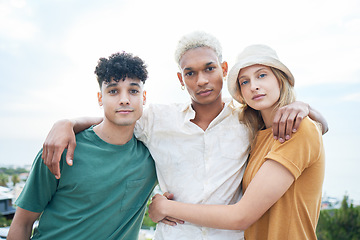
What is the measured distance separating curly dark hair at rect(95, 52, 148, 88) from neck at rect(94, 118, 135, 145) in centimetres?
39

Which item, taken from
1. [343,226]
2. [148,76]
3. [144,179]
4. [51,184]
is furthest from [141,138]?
[343,226]

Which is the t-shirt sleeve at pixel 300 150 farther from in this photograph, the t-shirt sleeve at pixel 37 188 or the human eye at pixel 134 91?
the t-shirt sleeve at pixel 37 188

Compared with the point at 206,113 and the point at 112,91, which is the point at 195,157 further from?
the point at 112,91

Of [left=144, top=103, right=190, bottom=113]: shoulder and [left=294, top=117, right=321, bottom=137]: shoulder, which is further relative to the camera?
[left=144, top=103, right=190, bottom=113]: shoulder

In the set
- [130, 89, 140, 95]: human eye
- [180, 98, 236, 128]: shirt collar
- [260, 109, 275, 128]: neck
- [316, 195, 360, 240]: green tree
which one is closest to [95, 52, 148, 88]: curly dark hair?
[130, 89, 140, 95]: human eye

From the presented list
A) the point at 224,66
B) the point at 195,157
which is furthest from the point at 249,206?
the point at 224,66

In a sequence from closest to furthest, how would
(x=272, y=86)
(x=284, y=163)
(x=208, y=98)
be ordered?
(x=284, y=163)
(x=272, y=86)
(x=208, y=98)

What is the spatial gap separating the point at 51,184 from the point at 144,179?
2.46 ft

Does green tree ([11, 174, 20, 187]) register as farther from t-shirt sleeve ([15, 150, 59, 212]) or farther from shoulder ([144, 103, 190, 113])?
shoulder ([144, 103, 190, 113])

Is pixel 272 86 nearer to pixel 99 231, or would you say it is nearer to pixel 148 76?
pixel 148 76

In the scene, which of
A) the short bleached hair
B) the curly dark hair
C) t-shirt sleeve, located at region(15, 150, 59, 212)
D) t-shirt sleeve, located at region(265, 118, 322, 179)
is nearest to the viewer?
t-shirt sleeve, located at region(265, 118, 322, 179)

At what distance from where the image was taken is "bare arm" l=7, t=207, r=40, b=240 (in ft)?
7.49

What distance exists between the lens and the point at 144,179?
251 centimetres

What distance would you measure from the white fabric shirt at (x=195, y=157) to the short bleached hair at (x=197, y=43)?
0.51m
